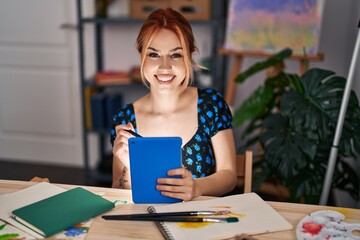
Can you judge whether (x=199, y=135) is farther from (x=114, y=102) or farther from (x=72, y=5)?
(x=72, y=5)

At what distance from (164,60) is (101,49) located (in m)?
2.01

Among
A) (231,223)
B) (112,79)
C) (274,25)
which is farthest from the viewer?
(112,79)

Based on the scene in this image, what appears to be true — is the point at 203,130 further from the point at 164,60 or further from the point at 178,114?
the point at 164,60

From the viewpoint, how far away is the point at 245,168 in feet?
4.85

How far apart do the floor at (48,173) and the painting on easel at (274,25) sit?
1367 millimetres

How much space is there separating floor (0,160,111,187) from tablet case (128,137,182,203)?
207cm

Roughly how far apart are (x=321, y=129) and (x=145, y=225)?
1084 mm

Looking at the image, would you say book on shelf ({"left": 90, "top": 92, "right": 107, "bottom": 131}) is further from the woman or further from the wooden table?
the wooden table

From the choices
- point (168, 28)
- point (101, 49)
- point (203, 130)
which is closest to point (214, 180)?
point (203, 130)

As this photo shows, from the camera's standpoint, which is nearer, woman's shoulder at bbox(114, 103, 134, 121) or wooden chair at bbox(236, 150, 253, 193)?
wooden chair at bbox(236, 150, 253, 193)

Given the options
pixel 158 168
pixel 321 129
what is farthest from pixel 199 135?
pixel 321 129

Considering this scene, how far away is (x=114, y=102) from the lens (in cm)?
315

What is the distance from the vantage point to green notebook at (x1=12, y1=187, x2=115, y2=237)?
3.48 ft

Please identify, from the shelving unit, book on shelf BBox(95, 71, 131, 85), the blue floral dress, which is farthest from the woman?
book on shelf BBox(95, 71, 131, 85)
